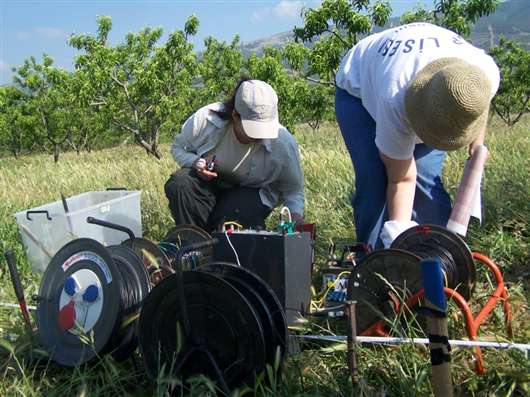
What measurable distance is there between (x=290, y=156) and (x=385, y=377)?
192cm

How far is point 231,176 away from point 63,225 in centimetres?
108

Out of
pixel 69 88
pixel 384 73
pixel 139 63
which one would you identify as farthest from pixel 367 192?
pixel 69 88

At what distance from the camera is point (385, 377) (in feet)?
6.37

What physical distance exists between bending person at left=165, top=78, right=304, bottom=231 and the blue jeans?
2.07ft

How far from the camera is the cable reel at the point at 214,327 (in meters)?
1.81

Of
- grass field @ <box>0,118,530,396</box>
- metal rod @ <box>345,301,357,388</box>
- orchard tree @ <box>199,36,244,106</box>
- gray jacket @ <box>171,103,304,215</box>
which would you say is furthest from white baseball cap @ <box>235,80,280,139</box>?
orchard tree @ <box>199,36,244,106</box>

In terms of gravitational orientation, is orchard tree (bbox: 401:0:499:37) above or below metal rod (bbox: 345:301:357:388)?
above

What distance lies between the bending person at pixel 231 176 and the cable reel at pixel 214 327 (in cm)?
168

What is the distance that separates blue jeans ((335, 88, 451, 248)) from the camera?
2.88 metres

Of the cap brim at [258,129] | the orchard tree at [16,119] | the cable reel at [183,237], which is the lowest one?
the cable reel at [183,237]

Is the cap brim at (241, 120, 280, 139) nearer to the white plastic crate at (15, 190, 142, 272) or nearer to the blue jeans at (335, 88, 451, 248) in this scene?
the blue jeans at (335, 88, 451, 248)

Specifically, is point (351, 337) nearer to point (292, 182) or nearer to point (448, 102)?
point (448, 102)

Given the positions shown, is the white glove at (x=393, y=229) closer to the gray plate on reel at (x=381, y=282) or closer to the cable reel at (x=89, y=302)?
the gray plate on reel at (x=381, y=282)

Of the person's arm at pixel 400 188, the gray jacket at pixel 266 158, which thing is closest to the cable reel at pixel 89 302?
the person's arm at pixel 400 188
